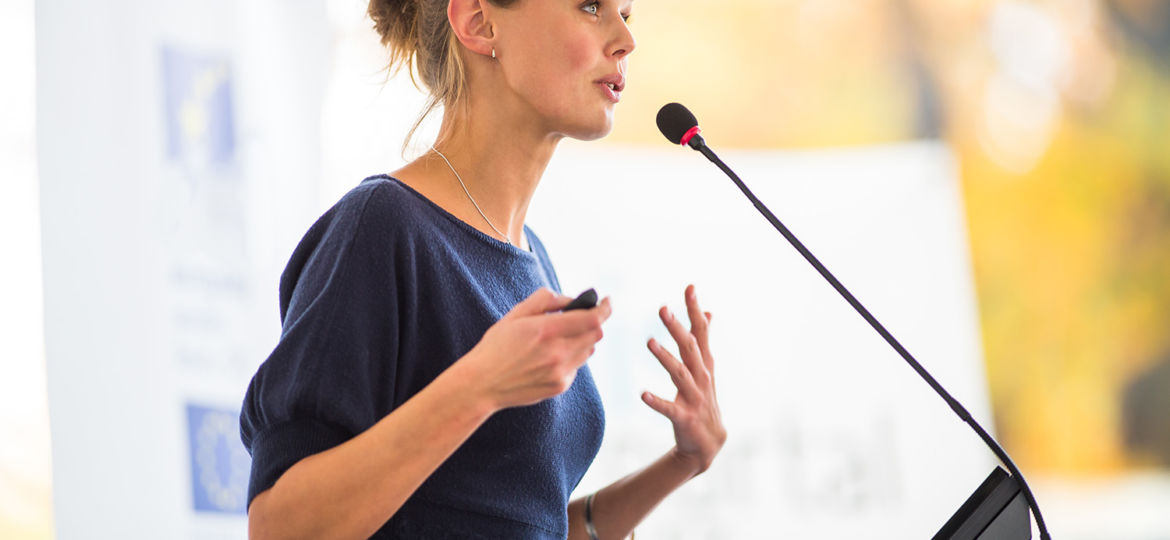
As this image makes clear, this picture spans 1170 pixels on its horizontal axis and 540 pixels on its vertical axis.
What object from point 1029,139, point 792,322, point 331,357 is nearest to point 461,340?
point 331,357

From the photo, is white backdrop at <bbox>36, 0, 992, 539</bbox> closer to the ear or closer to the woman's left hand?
the ear

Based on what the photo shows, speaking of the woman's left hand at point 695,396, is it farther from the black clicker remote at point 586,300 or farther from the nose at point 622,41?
the black clicker remote at point 586,300

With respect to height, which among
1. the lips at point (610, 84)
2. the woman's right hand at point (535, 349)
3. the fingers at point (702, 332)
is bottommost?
the fingers at point (702, 332)

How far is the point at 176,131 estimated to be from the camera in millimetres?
1654

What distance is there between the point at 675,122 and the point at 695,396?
1.16 ft

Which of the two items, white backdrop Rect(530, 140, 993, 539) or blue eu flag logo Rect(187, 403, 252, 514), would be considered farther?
white backdrop Rect(530, 140, 993, 539)

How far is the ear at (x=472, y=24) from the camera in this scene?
1.24m

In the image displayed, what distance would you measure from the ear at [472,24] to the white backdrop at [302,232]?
576mm

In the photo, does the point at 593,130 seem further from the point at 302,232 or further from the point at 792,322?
the point at 792,322

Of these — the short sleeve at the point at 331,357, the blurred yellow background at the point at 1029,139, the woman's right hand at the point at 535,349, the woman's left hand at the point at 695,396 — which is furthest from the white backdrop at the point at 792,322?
the woman's right hand at the point at 535,349

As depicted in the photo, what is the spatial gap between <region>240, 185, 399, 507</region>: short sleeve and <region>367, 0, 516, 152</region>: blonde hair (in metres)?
0.33

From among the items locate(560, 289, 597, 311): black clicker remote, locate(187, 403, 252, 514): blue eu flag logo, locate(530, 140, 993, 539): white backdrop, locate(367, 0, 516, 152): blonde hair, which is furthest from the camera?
locate(530, 140, 993, 539): white backdrop

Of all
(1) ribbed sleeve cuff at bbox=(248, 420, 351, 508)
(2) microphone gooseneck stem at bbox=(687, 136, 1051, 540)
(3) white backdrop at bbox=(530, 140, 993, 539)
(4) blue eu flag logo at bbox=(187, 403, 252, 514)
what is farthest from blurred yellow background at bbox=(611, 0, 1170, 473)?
(1) ribbed sleeve cuff at bbox=(248, 420, 351, 508)

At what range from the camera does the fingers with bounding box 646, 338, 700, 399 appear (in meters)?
1.19
